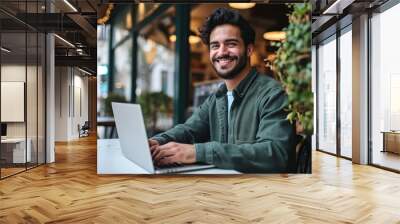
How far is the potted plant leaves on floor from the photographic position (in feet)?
17.1

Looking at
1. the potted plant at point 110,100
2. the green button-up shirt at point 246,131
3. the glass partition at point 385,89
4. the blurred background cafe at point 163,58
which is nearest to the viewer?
the green button-up shirt at point 246,131

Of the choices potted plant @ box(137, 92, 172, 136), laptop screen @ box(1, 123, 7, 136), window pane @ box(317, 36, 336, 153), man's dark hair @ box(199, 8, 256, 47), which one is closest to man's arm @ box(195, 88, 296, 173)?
potted plant @ box(137, 92, 172, 136)

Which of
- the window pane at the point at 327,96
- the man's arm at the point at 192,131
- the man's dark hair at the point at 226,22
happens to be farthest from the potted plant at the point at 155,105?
the window pane at the point at 327,96

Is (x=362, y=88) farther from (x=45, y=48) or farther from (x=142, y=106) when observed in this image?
(x=45, y=48)

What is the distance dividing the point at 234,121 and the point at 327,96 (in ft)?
17.4

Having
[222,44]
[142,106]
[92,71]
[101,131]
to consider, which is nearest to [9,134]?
[101,131]

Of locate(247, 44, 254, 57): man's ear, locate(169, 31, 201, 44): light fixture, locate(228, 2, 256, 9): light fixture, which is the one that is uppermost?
locate(228, 2, 256, 9): light fixture

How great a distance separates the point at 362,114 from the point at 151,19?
4565 mm

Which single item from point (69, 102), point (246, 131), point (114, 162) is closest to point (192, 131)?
point (246, 131)

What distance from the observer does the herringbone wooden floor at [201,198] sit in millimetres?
3760

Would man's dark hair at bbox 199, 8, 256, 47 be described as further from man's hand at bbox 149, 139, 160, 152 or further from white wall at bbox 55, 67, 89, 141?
white wall at bbox 55, 67, 89, 141

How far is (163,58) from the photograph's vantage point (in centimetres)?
529

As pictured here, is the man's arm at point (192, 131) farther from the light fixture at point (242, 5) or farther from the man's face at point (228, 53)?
the light fixture at point (242, 5)

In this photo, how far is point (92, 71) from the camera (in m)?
13.2
